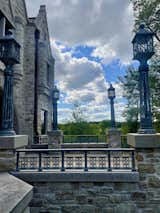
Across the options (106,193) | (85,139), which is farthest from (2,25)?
(85,139)

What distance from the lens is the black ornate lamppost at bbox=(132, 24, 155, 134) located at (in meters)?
4.94

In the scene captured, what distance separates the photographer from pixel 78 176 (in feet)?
16.1

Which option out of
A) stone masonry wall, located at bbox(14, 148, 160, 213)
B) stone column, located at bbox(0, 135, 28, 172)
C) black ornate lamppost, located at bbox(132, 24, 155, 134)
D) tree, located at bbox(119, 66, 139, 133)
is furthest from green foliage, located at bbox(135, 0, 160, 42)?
stone column, located at bbox(0, 135, 28, 172)

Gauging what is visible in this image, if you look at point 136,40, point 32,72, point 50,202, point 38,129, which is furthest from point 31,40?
point 50,202

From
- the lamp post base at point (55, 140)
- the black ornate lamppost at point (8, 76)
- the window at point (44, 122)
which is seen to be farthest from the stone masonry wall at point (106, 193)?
the window at point (44, 122)

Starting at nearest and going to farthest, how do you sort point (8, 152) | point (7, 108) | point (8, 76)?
point (8, 152)
point (7, 108)
point (8, 76)

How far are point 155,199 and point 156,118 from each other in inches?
363

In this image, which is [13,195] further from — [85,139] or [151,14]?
[151,14]

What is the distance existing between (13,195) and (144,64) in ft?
14.4

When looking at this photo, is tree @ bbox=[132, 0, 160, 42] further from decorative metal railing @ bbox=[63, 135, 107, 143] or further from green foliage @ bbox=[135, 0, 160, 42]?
decorative metal railing @ bbox=[63, 135, 107, 143]

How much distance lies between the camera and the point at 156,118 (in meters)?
13.1

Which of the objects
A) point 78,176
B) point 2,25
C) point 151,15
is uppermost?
point 151,15

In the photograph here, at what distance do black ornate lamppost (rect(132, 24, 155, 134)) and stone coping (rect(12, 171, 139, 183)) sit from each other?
3.98ft

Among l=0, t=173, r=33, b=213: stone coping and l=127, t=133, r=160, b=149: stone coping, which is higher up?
l=127, t=133, r=160, b=149: stone coping
